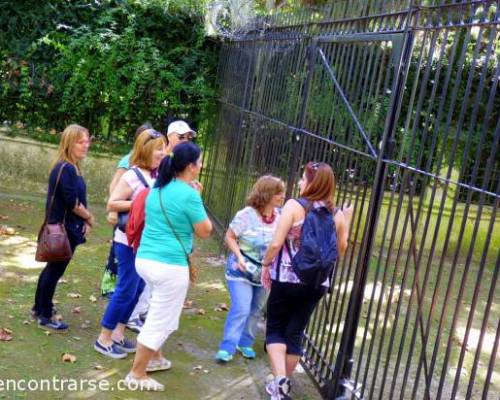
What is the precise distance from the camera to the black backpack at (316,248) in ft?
14.3

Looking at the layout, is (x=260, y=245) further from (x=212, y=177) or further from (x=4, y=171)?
(x=4, y=171)

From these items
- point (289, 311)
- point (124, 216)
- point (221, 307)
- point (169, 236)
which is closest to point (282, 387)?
point (289, 311)

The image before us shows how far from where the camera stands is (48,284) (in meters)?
5.34

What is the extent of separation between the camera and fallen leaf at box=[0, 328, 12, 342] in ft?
16.8

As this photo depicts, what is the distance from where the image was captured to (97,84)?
10.3 meters

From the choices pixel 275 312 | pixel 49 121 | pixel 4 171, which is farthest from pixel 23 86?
pixel 275 312

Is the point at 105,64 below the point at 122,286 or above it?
above

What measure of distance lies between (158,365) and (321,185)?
1872mm

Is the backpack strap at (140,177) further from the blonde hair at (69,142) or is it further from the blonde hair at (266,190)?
the blonde hair at (266,190)

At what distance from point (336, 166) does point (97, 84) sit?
243 inches

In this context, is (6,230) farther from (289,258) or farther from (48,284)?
(289,258)

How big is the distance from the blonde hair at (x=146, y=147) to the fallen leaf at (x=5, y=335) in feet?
5.49

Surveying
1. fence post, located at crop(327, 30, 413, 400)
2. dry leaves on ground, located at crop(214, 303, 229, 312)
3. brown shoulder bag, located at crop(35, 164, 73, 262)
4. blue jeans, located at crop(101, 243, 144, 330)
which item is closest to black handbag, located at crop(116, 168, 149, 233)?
blue jeans, located at crop(101, 243, 144, 330)

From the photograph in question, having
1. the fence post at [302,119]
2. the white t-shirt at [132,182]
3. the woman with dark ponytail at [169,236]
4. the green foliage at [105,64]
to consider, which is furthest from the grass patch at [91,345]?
the green foliage at [105,64]
